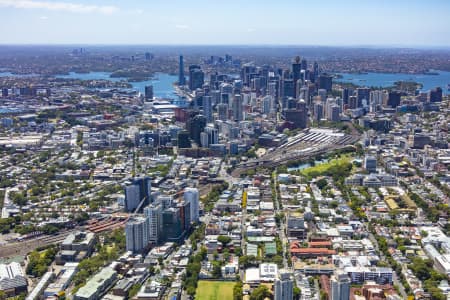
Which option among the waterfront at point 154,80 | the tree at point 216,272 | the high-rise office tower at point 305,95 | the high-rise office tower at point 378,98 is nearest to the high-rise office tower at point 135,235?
the tree at point 216,272

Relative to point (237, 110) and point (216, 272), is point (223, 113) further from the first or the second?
point (216, 272)

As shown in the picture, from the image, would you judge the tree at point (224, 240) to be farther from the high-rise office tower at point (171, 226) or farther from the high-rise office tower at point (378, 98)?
the high-rise office tower at point (378, 98)

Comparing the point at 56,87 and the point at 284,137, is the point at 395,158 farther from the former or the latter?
the point at 56,87

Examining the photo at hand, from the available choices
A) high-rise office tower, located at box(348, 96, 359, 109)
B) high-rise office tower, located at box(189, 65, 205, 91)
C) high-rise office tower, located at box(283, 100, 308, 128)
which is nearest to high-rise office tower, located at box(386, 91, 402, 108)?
high-rise office tower, located at box(348, 96, 359, 109)

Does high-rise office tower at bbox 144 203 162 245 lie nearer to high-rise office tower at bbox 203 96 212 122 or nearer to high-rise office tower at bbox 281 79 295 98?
high-rise office tower at bbox 203 96 212 122

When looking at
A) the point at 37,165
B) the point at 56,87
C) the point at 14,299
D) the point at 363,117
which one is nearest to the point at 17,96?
→ the point at 56,87

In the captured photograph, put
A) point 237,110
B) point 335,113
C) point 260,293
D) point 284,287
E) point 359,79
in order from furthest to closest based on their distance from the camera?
point 359,79
point 335,113
point 237,110
point 260,293
point 284,287

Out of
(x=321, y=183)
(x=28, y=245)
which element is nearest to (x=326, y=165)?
(x=321, y=183)
